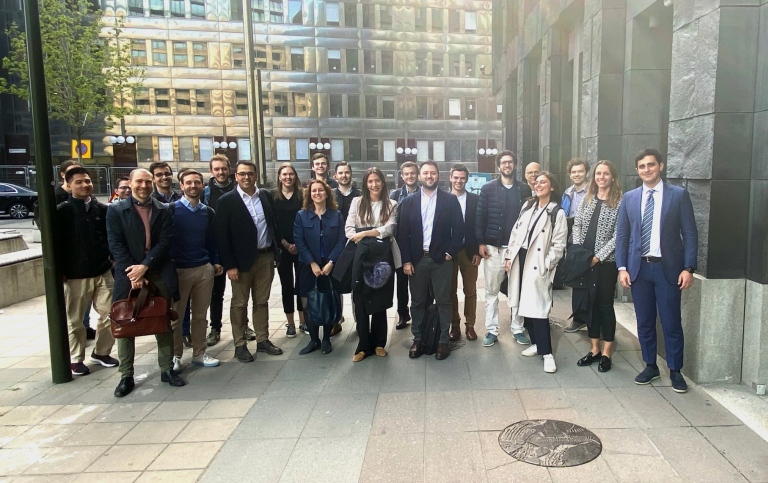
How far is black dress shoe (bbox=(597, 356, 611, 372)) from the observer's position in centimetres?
528

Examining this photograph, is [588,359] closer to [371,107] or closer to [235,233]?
[235,233]

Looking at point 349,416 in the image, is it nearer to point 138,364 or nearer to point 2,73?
point 138,364

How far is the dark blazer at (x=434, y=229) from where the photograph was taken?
18.9 feet

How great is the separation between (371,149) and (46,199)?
44.4 metres

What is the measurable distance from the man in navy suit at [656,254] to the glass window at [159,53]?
47993mm

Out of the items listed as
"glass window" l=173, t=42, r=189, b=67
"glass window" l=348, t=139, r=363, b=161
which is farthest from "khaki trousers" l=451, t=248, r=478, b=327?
"glass window" l=173, t=42, r=189, b=67

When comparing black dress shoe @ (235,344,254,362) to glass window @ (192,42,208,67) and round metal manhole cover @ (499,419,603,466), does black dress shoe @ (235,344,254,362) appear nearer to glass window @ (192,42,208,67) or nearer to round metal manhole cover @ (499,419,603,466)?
round metal manhole cover @ (499,419,603,466)

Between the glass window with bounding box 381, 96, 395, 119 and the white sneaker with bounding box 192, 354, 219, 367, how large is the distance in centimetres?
4478

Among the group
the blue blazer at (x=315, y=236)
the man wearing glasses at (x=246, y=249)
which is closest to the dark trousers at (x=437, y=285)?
the blue blazer at (x=315, y=236)

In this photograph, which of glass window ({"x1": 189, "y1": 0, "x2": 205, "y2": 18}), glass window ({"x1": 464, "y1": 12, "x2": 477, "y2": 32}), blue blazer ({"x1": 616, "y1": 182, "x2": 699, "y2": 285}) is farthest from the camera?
glass window ({"x1": 464, "y1": 12, "x2": 477, "y2": 32})

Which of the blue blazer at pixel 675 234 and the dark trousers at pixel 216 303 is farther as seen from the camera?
the dark trousers at pixel 216 303

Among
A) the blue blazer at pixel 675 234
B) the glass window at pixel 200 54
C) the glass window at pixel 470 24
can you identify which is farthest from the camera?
the glass window at pixel 470 24

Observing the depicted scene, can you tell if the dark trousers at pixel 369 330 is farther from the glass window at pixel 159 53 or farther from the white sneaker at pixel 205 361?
the glass window at pixel 159 53

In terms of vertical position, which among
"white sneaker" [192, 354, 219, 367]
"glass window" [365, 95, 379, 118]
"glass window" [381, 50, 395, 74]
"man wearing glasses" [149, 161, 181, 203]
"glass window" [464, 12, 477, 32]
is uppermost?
"glass window" [464, 12, 477, 32]
